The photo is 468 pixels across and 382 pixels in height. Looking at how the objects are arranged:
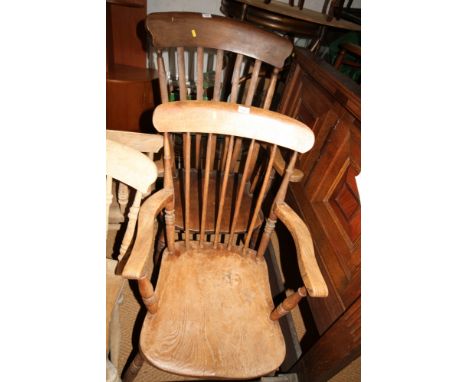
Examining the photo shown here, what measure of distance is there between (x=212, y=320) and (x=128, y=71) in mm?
1863

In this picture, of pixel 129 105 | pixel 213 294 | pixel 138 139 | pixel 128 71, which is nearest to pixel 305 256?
pixel 213 294

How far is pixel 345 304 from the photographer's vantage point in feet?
3.19

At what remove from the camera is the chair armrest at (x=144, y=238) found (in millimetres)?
732

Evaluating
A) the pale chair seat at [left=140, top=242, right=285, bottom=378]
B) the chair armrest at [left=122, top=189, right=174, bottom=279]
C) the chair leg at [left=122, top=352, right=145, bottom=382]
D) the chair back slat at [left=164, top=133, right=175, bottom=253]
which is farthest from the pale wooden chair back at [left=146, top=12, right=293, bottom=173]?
the chair leg at [left=122, top=352, right=145, bottom=382]

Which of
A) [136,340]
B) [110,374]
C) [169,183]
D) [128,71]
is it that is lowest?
[136,340]

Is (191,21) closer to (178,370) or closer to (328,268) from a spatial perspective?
(328,268)

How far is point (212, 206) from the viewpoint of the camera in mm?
1303

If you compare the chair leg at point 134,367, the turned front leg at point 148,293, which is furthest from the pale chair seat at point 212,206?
the chair leg at point 134,367

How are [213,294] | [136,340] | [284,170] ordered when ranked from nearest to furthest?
[213,294] → [284,170] → [136,340]

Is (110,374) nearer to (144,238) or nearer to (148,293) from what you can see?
(148,293)

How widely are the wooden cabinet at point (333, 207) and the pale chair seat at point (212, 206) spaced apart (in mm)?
262

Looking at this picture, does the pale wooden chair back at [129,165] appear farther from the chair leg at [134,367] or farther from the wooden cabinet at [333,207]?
the wooden cabinet at [333,207]

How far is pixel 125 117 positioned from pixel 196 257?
136cm

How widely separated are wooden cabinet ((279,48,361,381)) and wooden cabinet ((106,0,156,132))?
45.3 inches
